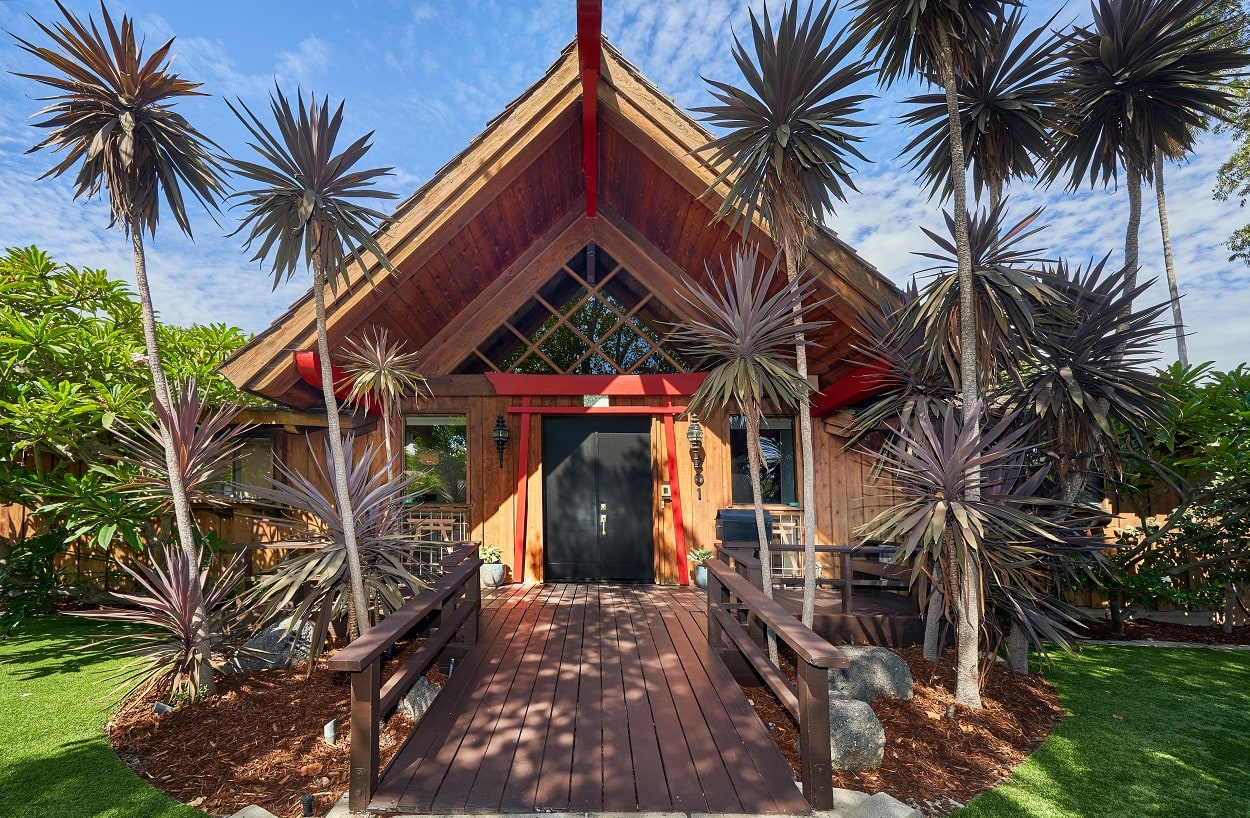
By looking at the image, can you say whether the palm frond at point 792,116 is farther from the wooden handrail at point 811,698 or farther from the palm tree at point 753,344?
the wooden handrail at point 811,698

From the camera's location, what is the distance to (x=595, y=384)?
6.82m

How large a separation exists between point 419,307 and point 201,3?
132 inches

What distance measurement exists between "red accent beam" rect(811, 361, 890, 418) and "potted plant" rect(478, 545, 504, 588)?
4.16 m

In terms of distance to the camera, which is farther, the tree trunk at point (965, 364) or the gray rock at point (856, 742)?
the tree trunk at point (965, 364)

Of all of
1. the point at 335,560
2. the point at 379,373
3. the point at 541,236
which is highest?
the point at 541,236

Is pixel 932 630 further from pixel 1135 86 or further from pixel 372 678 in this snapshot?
pixel 1135 86

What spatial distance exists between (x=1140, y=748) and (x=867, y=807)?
2.28 metres

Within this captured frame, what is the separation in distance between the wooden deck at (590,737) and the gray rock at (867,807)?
0.20 metres

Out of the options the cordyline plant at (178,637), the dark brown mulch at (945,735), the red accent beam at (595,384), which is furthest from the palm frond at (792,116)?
the cordyline plant at (178,637)

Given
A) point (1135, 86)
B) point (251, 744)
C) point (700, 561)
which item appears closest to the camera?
point (251, 744)

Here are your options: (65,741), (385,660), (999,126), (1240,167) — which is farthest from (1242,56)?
(1240,167)

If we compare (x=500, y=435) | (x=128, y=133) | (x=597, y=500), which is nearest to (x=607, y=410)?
(x=597, y=500)

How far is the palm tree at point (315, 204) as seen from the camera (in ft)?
10.8

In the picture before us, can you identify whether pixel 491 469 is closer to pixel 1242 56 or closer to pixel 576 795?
pixel 576 795
